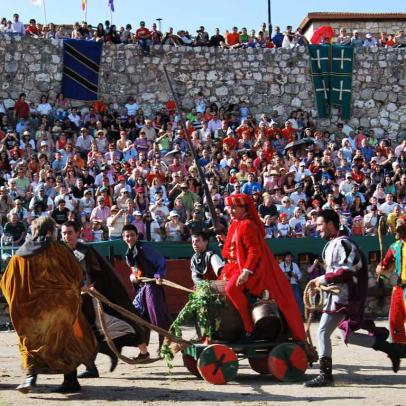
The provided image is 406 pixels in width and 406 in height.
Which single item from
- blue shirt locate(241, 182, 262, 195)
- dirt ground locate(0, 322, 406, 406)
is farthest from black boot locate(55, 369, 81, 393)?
blue shirt locate(241, 182, 262, 195)

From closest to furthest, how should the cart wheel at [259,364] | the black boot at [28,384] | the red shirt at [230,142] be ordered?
1. the black boot at [28,384]
2. the cart wheel at [259,364]
3. the red shirt at [230,142]

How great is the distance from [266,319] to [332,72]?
67.0ft

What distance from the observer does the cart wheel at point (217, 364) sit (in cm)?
945

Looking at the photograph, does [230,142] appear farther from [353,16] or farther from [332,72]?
[353,16]

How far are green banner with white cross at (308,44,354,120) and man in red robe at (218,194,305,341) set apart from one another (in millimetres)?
19640

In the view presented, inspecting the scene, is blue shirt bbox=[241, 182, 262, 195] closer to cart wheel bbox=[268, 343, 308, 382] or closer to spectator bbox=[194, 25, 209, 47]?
spectator bbox=[194, 25, 209, 47]

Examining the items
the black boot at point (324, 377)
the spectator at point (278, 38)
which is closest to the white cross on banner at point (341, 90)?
the spectator at point (278, 38)

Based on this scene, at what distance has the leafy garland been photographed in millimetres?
9781

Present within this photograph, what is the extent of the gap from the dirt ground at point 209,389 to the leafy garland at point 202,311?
302mm

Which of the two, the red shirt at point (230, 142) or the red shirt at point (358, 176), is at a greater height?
the red shirt at point (230, 142)

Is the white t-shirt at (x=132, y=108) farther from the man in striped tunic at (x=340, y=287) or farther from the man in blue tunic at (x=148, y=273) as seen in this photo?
the man in striped tunic at (x=340, y=287)

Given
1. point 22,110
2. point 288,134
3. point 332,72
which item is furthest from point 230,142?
point 332,72

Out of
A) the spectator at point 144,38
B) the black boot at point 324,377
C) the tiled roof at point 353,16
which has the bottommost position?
the black boot at point 324,377

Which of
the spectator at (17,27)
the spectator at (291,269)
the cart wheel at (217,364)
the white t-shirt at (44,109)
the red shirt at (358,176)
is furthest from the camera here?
the spectator at (17,27)
